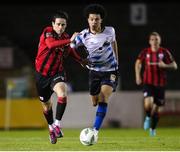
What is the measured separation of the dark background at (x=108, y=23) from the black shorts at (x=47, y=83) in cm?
1881

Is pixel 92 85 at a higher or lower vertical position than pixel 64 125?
higher

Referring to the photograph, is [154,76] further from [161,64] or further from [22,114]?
[22,114]

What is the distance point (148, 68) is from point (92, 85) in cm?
474

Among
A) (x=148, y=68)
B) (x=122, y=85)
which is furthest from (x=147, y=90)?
(x=122, y=85)

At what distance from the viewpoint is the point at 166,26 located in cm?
3275

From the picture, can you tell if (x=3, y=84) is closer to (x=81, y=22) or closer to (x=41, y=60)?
(x=81, y=22)

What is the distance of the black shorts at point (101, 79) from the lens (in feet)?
40.5

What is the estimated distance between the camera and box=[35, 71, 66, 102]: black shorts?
1220 centimetres

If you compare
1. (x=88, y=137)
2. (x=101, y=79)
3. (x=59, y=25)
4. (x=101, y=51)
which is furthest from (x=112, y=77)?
(x=88, y=137)

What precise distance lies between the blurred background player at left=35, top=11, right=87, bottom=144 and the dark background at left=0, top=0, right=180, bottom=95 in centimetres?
1894

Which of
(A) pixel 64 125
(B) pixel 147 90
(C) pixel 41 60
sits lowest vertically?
(A) pixel 64 125

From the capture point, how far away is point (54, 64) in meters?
12.3

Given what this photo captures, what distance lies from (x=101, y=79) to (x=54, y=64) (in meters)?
0.87

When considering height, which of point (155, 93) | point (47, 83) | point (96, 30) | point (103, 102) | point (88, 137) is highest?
A: point (96, 30)
